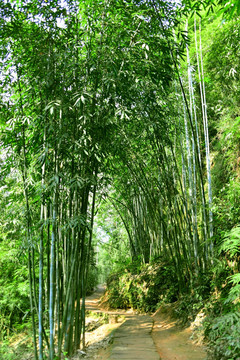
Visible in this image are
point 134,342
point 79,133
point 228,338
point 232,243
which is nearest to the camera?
point 228,338

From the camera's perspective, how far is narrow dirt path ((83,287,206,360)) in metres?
2.74

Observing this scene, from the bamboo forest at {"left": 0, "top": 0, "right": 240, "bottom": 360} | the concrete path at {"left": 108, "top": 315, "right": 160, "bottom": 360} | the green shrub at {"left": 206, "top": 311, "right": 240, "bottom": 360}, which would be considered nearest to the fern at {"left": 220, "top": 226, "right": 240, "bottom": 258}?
the bamboo forest at {"left": 0, "top": 0, "right": 240, "bottom": 360}

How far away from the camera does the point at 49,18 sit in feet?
9.70

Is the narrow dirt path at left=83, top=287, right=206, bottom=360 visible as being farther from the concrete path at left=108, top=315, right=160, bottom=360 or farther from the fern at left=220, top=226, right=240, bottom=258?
the fern at left=220, top=226, right=240, bottom=258

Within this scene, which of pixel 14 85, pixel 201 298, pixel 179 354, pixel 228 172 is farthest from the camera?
pixel 228 172

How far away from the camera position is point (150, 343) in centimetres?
313

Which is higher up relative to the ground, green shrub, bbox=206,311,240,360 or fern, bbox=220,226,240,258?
fern, bbox=220,226,240,258

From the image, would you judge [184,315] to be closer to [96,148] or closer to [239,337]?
[239,337]

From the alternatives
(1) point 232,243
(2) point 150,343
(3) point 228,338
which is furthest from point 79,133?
(2) point 150,343

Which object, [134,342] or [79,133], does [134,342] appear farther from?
[79,133]

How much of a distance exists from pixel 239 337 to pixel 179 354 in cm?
103

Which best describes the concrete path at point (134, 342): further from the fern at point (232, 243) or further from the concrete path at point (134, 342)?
the fern at point (232, 243)

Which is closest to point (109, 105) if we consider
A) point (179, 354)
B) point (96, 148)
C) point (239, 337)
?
point (96, 148)

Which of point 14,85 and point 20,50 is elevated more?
point 20,50
